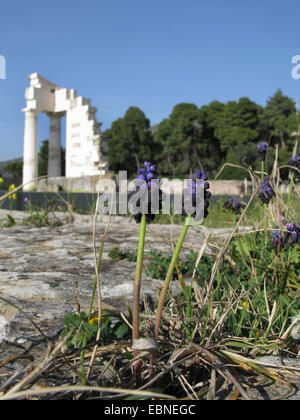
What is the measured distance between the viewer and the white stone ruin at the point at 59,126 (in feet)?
68.2

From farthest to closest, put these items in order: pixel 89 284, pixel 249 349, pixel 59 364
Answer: pixel 89 284, pixel 249 349, pixel 59 364

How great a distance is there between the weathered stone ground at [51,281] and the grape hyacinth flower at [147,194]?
1.77 feet

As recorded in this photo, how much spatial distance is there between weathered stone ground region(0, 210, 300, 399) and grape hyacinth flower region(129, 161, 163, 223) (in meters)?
0.54

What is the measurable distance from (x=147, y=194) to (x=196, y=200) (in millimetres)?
136

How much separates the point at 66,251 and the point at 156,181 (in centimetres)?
208

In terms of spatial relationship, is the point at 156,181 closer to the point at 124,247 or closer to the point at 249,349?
the point at 249,349

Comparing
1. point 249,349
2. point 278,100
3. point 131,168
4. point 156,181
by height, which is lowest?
point 249,349

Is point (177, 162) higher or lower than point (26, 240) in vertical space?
higher

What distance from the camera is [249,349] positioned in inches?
50.1

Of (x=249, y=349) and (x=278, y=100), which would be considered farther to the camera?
(x=278, y=100)

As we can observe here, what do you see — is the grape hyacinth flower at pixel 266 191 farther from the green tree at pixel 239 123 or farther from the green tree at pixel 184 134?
the green tree at pixel 184 134

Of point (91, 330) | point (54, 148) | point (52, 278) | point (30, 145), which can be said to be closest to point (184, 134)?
point (54, 148)

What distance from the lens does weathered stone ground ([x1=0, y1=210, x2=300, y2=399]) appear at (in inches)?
49.8
